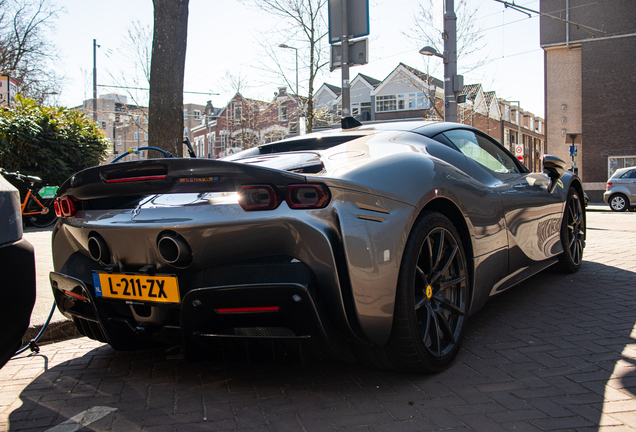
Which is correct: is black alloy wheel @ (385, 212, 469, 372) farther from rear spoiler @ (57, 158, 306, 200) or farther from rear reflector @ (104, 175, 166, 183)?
rear reflector @ (104, 175, 166, 183)

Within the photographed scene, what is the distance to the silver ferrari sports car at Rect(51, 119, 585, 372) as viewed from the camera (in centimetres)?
207

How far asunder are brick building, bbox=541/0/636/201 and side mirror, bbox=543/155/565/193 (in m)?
26.1

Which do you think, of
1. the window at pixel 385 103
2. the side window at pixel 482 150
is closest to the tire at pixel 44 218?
the side window at pixel 482 150

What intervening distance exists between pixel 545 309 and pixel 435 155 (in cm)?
160

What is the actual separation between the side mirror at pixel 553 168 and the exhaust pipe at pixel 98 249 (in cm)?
328

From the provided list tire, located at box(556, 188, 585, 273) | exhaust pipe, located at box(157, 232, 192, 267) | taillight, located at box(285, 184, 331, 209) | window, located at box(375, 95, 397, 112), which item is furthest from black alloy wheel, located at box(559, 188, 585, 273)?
window, located at box(375, 95, 397, 112)

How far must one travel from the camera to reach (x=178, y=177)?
219cm

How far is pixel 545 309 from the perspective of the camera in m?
3.69

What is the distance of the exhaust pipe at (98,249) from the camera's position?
2402 mm

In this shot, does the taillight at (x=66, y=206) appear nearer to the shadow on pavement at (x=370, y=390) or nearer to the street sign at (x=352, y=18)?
the shadow on pavement at (x=370, y=390)

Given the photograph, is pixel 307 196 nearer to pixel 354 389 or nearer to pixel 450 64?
pixel 354 389

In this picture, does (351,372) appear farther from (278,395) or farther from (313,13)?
(313,13)

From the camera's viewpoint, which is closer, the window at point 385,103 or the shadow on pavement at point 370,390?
the shadow on pavement at point 370,390

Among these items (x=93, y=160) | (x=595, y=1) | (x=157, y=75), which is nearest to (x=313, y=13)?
(x=93, y=160)
